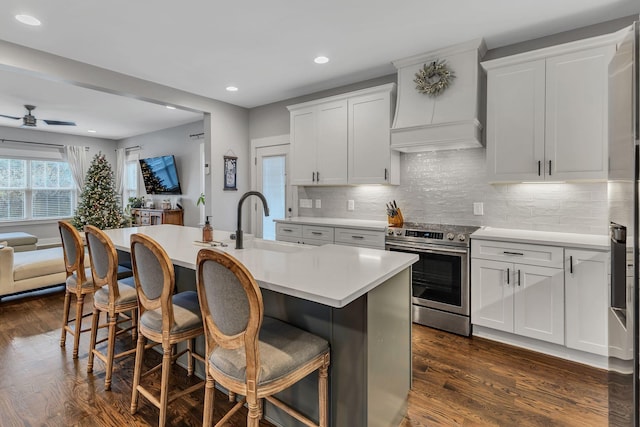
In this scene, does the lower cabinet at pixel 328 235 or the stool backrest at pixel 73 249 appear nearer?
the stool backrest at pixel 73 249

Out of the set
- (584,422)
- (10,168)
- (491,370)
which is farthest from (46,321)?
(10,168)

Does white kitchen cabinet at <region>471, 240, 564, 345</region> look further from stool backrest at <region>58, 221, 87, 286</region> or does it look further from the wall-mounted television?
Answer: the wall-mounted television

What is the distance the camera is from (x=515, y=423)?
1.88m

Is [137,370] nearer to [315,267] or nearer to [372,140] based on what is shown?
[315,267]

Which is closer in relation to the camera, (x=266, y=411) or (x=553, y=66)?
(x=266, y=411)

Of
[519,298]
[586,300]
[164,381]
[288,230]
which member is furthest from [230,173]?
[586,300]

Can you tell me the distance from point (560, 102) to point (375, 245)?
2.02 m

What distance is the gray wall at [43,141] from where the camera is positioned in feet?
22.7

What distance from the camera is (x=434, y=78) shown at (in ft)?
10.6

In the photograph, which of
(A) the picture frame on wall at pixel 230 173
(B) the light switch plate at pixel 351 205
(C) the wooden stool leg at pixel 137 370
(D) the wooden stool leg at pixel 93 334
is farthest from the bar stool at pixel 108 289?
(A) the picture frame on wall at pixel 230 173

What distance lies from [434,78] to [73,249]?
3460mm

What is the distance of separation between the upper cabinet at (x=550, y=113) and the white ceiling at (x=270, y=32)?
307mm

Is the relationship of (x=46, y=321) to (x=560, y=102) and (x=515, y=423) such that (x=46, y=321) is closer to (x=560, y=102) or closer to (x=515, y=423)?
(x=515, y=423)

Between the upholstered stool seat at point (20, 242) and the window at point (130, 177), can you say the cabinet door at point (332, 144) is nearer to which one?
the upholstered stool seat at point (20, 242)
